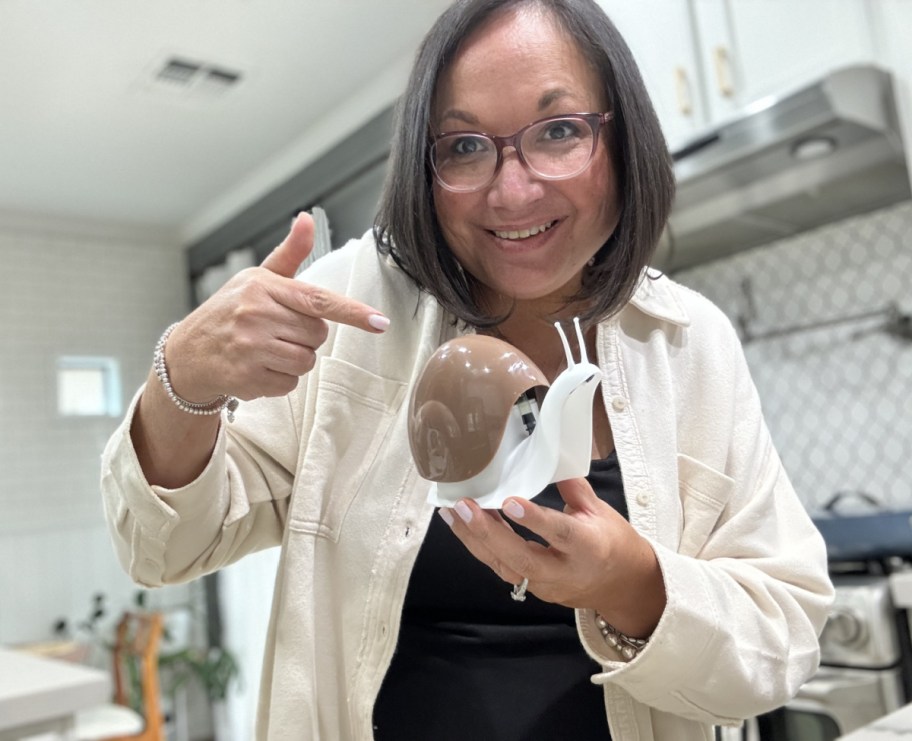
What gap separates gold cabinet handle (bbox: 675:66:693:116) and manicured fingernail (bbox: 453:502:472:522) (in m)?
1.59

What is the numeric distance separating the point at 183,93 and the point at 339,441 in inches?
88.3

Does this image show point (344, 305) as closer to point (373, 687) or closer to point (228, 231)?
point (373, 687)

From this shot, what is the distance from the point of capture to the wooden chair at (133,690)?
2551mm

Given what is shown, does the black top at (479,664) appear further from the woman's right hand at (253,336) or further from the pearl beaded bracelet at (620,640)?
the woman's right hand at (253,336)

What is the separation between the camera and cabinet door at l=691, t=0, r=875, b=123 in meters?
1.60

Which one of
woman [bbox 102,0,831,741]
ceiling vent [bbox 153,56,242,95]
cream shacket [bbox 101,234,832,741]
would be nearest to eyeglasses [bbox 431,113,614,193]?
woman [bbox 102,0,831,741]

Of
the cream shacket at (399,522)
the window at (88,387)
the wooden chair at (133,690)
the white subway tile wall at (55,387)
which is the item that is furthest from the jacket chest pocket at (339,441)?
the window at (88,387)

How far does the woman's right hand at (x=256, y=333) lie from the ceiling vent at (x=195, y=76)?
215 centimetres

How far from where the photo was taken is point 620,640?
585 millimetres

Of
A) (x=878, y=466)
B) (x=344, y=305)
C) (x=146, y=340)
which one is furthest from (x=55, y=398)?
(x=344, y=305)

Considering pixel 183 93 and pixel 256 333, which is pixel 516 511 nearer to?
pixel 256 333

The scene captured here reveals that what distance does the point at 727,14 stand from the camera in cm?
179

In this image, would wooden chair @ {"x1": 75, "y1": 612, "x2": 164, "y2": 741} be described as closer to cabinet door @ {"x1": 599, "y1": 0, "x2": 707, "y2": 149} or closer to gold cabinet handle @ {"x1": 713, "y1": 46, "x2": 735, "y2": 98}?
cabinet door @ {"x1": 599, "y1": 0, "x2": 707, "y2": 149}

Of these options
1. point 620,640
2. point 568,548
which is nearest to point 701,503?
point 620,640
